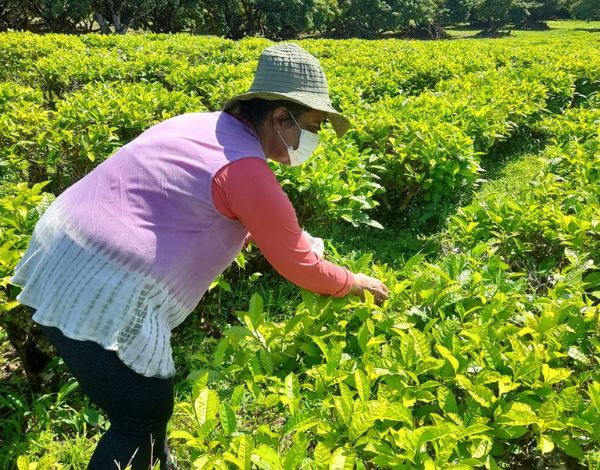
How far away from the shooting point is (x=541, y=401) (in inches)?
60.6

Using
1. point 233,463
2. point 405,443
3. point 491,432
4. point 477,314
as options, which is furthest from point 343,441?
point 477,314

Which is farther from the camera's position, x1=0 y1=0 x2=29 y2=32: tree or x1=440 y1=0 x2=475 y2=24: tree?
x1=440 y1=0 x2=475 y2=24: tree

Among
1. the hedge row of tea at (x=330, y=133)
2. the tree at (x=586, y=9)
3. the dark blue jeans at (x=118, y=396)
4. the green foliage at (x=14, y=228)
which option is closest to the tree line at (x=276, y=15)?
the tree at (x=586, y=9)

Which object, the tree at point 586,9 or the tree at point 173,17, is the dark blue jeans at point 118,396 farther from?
the tree at point 586,9

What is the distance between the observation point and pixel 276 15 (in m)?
30.1

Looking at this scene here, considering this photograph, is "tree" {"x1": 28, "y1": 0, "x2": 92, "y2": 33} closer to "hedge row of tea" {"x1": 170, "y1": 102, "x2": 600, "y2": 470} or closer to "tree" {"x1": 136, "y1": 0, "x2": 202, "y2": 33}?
"tree" {"x1": 136, "y1": 0, "x2": 202, "y2": 33}

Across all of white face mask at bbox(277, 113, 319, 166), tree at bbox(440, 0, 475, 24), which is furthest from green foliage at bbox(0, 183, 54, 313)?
tree at bbox(440, 0, 475, 24)

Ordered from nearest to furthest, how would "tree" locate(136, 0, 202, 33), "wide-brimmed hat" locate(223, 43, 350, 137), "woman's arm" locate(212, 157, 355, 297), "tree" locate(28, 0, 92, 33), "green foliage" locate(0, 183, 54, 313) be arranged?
1. "woman's arm" locate(212, 157, 355, 297)
2. "wide-brimmed hat" locate(223, 43, 350, 137)
3. "green foliage" locate(0, 183, 54, 313)
4. "tree" locate(28, 0, 92, 33)
5. "tree" locate(136, 0, 202, 33)

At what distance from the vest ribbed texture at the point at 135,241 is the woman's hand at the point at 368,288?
54 centimetres

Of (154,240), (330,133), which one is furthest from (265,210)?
(330,133)

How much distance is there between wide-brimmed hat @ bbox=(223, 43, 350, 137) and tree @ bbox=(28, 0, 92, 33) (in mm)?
24799

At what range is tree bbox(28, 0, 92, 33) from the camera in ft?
A: 73.0

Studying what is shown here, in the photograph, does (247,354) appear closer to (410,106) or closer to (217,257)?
(217,257)

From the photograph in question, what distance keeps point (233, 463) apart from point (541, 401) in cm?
96
